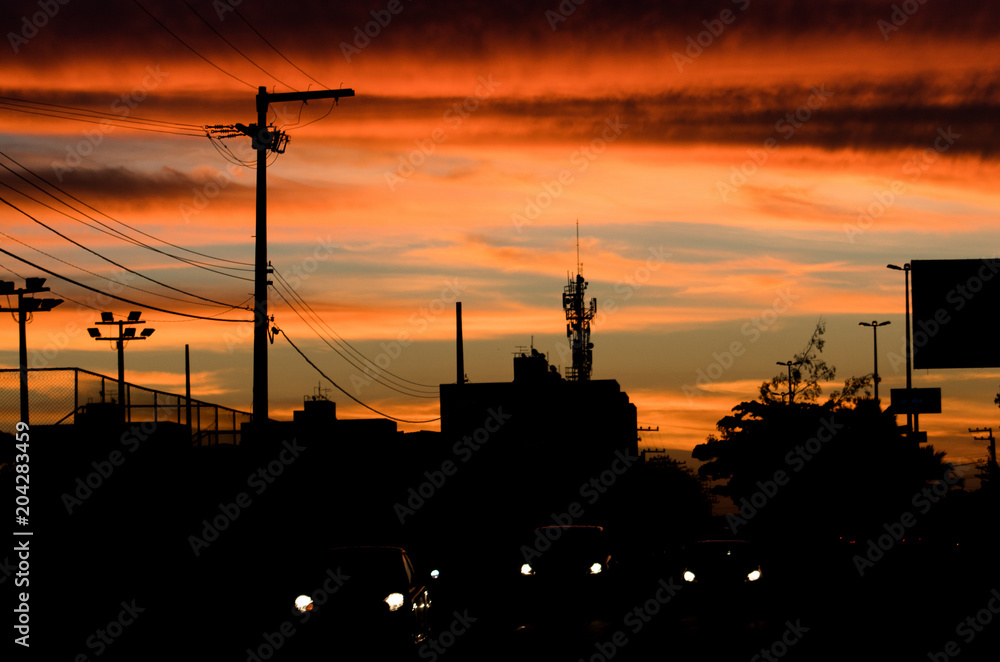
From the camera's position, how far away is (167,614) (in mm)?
22281

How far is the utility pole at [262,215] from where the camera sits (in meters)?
26.6

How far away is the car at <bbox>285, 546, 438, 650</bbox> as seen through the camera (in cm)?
1520

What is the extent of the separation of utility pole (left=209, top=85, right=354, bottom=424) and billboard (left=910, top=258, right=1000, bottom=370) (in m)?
16.8

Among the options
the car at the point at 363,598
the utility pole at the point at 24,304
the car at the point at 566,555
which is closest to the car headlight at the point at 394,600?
the car at the point at 363,598

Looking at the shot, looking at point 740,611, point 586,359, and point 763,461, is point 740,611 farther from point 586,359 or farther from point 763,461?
point 586,359

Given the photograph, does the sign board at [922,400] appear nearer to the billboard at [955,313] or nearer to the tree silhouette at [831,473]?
the tree silhouette at [831,473]

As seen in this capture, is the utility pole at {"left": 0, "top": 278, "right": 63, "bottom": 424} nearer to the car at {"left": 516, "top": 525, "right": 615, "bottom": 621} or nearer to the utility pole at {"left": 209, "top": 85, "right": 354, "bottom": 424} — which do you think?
the utility pole at {"left": 209, "top": 85, "right": 354, "bottom": 424}

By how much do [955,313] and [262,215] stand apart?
1920cm

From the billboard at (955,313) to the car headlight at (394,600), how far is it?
2040cm

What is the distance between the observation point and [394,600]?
15594 mm

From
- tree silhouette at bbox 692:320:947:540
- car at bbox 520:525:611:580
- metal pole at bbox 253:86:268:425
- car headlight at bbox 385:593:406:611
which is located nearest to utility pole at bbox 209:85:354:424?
metal pole at bbox 253:86:268:425

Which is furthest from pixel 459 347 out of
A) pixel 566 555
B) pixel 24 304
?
pixel 566 555

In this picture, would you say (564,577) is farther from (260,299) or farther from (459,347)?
(459,347)

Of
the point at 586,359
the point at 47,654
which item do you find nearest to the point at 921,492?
the point at 47,654
